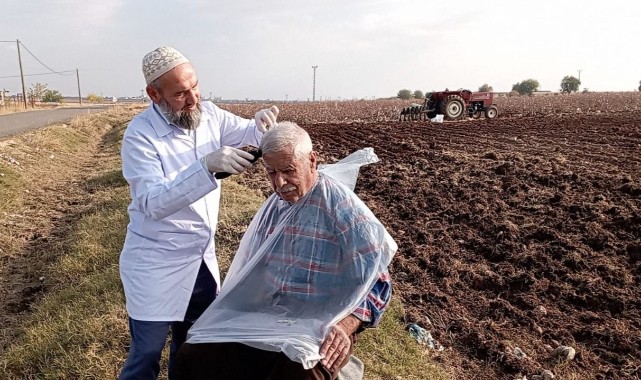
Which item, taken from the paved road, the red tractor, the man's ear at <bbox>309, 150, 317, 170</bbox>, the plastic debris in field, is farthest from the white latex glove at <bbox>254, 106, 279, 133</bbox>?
the red tractor

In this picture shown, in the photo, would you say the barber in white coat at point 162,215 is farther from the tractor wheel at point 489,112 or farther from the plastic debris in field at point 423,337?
the tractor wheel at point 489,112

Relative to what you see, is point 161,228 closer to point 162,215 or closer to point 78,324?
point 162,215

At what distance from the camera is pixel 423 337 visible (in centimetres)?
358

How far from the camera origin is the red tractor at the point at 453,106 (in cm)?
1903

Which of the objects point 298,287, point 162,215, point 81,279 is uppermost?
point 162,215

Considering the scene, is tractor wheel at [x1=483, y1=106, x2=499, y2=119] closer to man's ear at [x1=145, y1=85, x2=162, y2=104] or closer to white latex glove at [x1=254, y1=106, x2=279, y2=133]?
white latex glove at [x1=254, y1=106, x2=279, y2=133]

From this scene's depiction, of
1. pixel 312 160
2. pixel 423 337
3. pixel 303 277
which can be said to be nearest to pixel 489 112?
pixel 423 337

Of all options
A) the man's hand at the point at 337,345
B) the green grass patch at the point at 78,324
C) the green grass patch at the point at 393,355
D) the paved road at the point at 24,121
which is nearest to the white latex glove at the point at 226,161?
the man's hand at the point at 337,345

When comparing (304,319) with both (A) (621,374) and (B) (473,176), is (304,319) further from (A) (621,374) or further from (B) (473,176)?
(B) (473,176)

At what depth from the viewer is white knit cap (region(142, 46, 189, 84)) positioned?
2.03 metres

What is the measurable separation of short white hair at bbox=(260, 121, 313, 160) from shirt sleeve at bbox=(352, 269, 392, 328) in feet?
1.90

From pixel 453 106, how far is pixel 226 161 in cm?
1823

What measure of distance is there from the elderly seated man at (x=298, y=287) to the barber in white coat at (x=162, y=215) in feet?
0.62

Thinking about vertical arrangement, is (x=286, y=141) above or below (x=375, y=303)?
above
